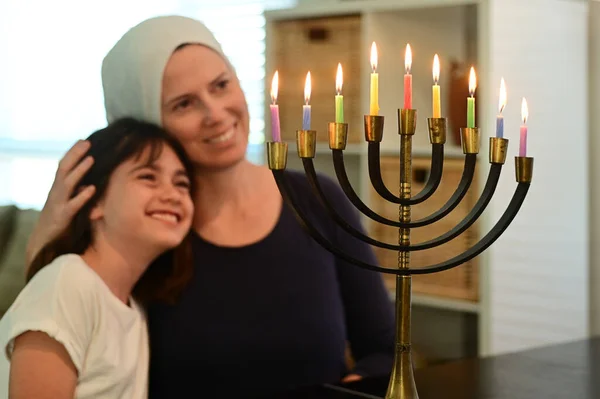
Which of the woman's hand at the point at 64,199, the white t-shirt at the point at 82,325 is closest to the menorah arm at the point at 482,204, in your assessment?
the white t-shirt at the point at 82,325

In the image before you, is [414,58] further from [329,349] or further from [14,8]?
[14,8]

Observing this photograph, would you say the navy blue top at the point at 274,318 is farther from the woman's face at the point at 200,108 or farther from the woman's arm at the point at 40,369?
the woman's arm at the point at 40,369

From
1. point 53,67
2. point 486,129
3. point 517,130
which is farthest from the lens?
point 53,67

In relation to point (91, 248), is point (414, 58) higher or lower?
higher

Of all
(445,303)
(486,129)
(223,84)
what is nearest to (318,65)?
(486,129)

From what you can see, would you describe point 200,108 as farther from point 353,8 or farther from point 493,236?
point 353,8

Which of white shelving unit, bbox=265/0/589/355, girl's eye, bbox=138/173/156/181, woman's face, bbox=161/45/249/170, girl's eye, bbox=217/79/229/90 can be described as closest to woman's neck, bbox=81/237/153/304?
girl's eye, bbox=138/173/156/181

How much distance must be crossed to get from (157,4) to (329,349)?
194 cm

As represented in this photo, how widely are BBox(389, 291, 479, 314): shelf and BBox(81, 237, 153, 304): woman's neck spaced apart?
1.04 m

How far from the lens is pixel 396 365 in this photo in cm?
89

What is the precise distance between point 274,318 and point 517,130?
3.10 ft

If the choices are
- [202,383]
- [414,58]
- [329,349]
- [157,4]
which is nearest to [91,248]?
[202,383]

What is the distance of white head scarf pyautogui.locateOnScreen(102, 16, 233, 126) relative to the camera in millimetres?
1510

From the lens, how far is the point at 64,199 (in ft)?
4.70
